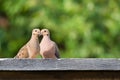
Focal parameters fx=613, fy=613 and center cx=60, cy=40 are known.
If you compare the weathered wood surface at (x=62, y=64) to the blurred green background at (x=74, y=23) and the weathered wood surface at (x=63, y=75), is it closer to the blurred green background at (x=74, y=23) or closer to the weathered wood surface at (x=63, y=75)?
the weathered wood surface at (x=63, y=75)

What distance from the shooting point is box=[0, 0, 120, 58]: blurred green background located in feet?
9.91

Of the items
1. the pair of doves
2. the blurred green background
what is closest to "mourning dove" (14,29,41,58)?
the pair of doves

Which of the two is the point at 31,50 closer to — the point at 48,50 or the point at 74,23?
the point at 48,50

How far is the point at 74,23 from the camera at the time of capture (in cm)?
299

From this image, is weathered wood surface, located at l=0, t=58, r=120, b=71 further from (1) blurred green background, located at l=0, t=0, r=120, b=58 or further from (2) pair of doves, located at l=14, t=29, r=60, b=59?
(1) blurred green background, located at l=0, t=0, r=120, b=58

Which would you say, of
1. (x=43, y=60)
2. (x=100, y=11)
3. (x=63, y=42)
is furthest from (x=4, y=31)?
(x=43, y=60)

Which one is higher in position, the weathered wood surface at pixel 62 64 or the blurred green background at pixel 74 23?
the weathered wood surface at pixel 62 64

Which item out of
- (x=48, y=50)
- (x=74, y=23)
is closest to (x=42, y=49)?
(x=48, y=50)

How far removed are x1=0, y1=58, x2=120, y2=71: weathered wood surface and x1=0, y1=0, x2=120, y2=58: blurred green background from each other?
1.53 meters

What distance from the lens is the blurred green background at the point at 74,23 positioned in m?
3.02

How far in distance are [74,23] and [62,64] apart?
1563 millimetres

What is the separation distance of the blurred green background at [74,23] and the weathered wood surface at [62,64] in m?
1.53

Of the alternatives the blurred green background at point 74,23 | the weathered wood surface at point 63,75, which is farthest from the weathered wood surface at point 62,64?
the blurred green background at point 74,23

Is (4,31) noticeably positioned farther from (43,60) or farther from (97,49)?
(43,60)
